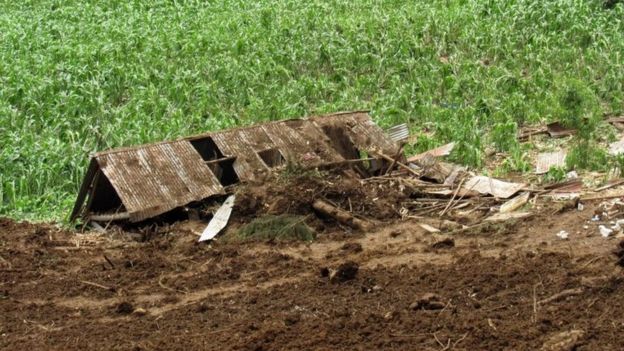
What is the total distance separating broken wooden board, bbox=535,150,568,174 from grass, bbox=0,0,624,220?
25 centimetres

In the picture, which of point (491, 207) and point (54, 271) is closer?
point (54, 271)

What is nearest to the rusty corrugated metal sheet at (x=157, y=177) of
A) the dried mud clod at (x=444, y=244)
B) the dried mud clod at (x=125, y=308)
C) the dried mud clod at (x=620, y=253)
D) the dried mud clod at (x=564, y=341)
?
the dried mud clod at (x=125, y=308)

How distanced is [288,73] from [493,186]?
5.86 metres

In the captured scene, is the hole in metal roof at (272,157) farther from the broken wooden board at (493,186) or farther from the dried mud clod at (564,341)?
the dried mud clod at (564,341)

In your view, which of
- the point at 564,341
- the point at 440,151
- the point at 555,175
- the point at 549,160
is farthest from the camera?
the point at 440,151

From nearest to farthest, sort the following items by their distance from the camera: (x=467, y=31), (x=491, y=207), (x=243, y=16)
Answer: (x=491, y=207) < (x=467, y=31) < (x=243, y=16)

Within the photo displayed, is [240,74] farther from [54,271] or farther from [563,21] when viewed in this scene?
[54,271]

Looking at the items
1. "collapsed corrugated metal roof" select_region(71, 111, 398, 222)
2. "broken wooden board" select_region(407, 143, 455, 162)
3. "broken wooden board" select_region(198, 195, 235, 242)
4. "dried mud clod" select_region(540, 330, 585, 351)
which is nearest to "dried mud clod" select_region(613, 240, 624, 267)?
"dried mud clod" select_region(540, 330, 585, 351)

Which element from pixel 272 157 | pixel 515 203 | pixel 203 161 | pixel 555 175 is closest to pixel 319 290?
pixel 515 203

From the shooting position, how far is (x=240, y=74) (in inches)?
630

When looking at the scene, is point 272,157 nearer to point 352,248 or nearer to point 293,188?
point 293,188

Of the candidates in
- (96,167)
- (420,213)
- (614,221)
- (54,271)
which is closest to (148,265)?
(54,271)

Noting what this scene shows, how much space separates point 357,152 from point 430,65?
4.59 meters

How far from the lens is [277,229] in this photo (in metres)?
10.0
